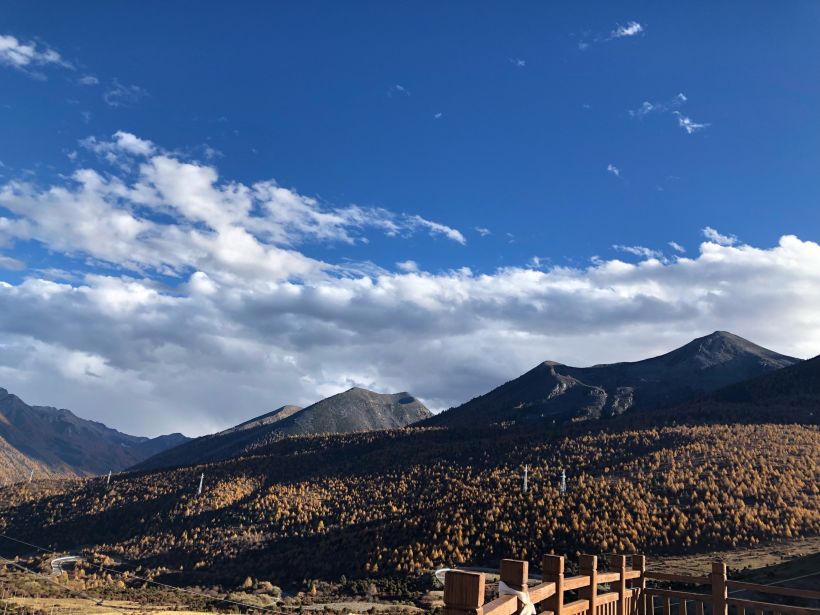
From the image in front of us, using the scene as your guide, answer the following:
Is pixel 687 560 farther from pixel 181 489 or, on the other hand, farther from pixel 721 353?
pixel 721 353

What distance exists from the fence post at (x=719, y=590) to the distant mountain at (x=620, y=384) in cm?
10123

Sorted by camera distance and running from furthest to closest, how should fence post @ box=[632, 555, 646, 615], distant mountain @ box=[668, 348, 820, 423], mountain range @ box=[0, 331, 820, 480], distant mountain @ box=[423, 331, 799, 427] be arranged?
distant mountain @ box=[423, 331, 799, 427] → mountain range @ box=[0, 331, 820, 480] → distant mountain @ box=[668, 348, 820, 423] → fence post @ box=[632, 555, 646, 615]

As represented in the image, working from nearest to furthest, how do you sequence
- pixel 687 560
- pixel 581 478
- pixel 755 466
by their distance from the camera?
pixel 687 560, pixel 755 466, pixel 581 478

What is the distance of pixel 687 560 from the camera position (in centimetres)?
→ 3700

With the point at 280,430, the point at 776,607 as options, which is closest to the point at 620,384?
the point at 280,430

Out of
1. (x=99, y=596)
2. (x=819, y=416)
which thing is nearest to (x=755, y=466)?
(x=819, y=416)

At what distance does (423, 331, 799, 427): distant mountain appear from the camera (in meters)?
114

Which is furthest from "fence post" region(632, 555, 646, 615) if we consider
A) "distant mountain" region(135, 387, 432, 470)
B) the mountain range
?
"distant mountain" region(135, 387, 432, 470)

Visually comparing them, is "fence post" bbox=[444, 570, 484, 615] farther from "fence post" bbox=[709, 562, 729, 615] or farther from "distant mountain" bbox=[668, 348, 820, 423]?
"distant mountain" bbox=[668, 348, 820, 423]

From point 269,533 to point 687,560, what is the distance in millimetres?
39822

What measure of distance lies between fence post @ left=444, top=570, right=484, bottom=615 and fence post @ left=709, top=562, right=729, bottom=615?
5.28 m

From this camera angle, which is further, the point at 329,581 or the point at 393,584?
the point at 329,581

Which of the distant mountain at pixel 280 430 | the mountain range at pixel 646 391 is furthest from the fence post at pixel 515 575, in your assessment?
the distant mountain at pixel 280 430

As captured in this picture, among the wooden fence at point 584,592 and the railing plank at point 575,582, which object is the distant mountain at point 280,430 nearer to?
the wooden fence at point 584,592
